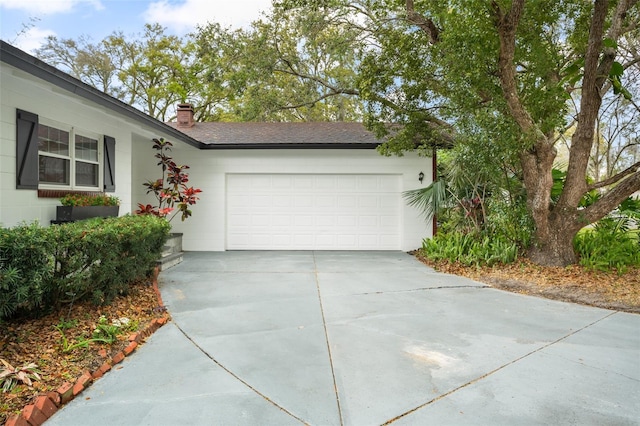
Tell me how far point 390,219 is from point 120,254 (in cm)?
673

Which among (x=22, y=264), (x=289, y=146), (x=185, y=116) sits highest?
(x=185, y=116)

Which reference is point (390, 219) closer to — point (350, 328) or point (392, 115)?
point (392, 115)

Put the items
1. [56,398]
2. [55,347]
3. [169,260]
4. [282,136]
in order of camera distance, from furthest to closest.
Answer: [282,136] → [169,260] → [55,347] → [56,398]

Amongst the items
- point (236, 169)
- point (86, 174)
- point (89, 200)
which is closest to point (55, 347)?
point (89, 200)

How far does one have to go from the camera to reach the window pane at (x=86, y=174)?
6.05 meters

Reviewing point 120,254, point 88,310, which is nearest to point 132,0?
point 120,254

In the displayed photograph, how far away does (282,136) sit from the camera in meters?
10.1

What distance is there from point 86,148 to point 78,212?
56.1 inches

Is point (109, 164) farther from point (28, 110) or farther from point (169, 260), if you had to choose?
point (169, 260)

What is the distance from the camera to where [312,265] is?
303 inches

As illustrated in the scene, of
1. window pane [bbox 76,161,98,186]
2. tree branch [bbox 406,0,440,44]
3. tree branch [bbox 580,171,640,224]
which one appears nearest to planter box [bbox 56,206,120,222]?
window pane [bbox 76,161,98,186]

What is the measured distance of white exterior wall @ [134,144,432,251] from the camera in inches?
380

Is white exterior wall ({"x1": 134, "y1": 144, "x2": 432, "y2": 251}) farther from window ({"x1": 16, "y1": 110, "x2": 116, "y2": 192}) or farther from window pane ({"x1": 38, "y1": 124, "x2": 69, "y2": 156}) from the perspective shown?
window pane ({"x1": 38, "y1": 124, "x2": 69, "y2": 156})

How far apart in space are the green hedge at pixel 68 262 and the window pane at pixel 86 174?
1682mm
